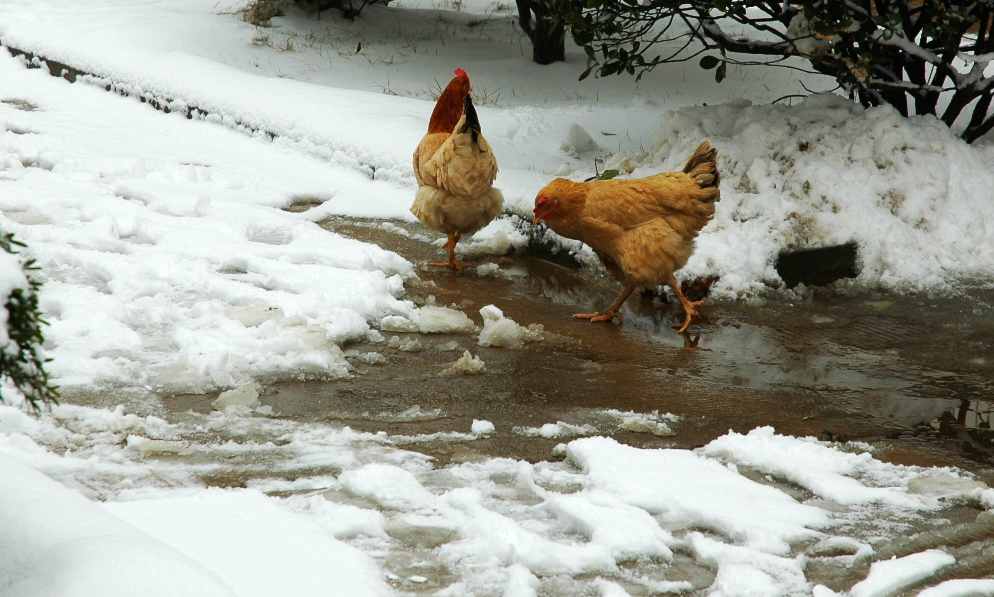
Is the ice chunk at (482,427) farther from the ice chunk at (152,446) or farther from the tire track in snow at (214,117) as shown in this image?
the tire track in snow at (214,117)

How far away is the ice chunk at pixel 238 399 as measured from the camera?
3973 mm

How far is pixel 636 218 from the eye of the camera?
5449 millimetres

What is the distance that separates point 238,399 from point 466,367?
1.07 meters

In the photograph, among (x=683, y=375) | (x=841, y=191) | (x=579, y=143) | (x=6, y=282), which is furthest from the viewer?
(x=579, y=143)

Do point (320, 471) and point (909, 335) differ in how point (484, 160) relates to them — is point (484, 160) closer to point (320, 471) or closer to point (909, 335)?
point (909, 335)

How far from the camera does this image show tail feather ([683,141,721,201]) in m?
5.56

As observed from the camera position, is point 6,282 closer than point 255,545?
Yes

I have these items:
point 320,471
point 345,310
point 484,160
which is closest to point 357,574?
point 320,471

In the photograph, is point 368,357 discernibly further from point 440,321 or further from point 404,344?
point 440,321

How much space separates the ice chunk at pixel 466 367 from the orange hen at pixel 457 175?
59.1 inches

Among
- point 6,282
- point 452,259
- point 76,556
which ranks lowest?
point 452,259

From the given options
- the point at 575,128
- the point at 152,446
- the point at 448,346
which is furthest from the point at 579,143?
the point at 152,446

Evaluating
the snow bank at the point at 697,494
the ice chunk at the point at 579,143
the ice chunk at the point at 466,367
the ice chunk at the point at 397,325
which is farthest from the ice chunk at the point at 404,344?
the ice chunk at the point at 579,143

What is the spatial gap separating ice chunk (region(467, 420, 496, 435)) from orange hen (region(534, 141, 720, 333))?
1.66 meters
